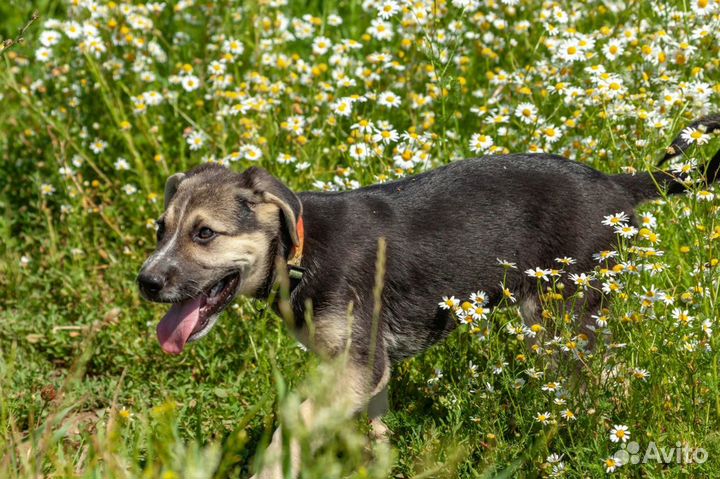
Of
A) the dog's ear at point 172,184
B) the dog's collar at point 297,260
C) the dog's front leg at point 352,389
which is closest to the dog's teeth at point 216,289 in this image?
the dog's collar at point 297,260

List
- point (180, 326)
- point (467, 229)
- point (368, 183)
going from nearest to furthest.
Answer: point (180, 326)
point (467, 229)
point (368, 183)

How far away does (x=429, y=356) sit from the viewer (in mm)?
5574

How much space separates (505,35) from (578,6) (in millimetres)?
583

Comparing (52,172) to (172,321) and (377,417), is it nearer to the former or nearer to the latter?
(172,321)

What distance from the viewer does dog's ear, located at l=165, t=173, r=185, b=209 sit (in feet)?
16.5

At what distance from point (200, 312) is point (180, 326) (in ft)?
0.41

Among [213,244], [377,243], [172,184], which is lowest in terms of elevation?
[377,243]

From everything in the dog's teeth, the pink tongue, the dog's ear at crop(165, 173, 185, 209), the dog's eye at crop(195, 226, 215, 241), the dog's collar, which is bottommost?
the pink tongue

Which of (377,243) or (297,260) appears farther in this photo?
(377,243)

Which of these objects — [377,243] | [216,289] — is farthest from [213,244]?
[377,243]

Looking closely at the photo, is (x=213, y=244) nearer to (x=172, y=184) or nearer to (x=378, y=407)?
(x=172, y=184)

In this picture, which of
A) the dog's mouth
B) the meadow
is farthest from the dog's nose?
the meadow

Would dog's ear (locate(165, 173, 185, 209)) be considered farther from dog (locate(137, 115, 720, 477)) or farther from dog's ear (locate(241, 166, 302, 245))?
dog's ear (locate(241, 166, 302, 245))

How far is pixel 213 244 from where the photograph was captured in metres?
4.67
